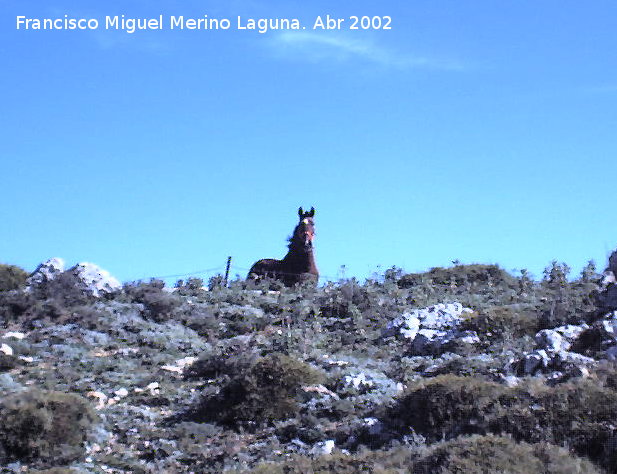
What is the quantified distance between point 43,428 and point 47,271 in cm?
1160

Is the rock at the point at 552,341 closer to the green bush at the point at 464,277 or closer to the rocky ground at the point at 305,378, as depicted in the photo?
the rocky ground at the point at 305,378

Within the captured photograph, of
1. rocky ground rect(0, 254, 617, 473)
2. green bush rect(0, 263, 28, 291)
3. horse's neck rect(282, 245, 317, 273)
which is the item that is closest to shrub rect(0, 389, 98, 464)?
rocky ground rect(0, 254, 617, 473)

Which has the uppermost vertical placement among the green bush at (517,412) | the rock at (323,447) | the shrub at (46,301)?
the shrub at (46,301)

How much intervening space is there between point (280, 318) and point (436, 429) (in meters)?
8.88

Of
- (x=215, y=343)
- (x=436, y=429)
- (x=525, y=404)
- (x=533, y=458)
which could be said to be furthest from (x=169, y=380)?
(x=533, y=458)

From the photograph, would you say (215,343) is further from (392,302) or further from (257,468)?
(257,468)

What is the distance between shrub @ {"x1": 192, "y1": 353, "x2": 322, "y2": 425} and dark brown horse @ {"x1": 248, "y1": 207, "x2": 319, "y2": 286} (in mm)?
11299

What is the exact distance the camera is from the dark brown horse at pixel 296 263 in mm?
28172

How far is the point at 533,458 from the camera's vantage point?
36.4ft

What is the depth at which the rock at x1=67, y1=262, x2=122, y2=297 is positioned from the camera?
78.6 ft

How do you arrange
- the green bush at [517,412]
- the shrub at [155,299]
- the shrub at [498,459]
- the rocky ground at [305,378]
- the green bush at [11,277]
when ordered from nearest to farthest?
the shrub at [498,459] → the green bush at [517,412] → the rocky ground at [305,378] → the shrub at [155,299] → the green bush at [11,277]

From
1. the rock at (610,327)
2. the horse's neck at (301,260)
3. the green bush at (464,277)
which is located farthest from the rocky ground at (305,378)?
the horse's neck at (301,260)

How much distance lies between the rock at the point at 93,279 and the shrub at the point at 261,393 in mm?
8770

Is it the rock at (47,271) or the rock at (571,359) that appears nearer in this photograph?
the rock at (571,359)
